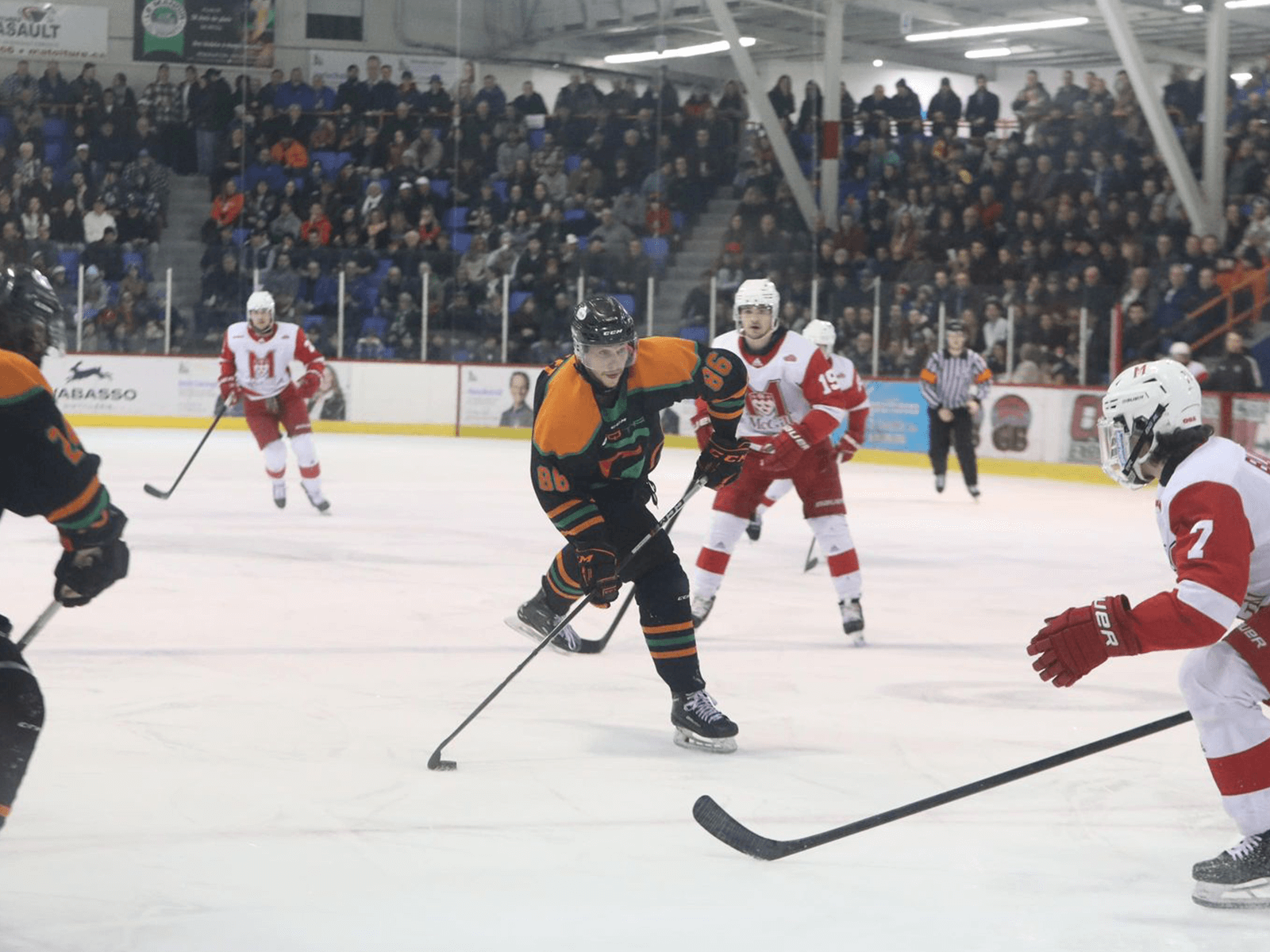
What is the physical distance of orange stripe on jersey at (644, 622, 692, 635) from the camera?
3896 millimetres

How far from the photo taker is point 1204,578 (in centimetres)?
244

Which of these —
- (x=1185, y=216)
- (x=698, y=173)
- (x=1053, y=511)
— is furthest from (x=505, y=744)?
(x=698, y=173)

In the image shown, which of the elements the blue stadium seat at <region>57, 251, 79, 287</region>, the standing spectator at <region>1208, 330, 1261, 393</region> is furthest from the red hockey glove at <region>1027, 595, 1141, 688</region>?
the blue stadium seat at <region>57, 251, 79, 287</region>

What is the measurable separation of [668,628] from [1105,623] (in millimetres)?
1550

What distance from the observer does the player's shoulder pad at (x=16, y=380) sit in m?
2.33

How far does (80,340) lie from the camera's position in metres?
14.7

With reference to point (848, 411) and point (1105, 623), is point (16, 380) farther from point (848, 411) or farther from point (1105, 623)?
point (848, 411)

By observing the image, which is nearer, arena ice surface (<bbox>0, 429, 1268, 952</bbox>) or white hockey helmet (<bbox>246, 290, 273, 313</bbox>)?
arena ice surface (<bbox>0, 429, 1268, 952</bbox>)

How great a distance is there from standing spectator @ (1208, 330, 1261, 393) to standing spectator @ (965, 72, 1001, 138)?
17.4ft

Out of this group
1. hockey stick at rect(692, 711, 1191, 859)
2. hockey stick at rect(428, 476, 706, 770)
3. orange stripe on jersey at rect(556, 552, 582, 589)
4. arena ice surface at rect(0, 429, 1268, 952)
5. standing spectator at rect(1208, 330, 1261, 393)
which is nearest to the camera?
arena ice surface at rect(0, 429, 1268, 952)

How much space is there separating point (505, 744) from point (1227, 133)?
39.8 ft

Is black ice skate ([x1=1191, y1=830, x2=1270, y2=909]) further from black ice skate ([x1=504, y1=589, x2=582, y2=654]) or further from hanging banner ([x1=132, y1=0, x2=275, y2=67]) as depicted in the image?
hanging banner ([x1=132, y1=0, x2=275, y2=67])

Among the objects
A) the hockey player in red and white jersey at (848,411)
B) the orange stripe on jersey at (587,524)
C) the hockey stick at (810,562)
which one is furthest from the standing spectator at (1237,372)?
the orange stripe on jersey at (587,524)

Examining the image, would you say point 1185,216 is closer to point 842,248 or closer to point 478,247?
point 842,248
